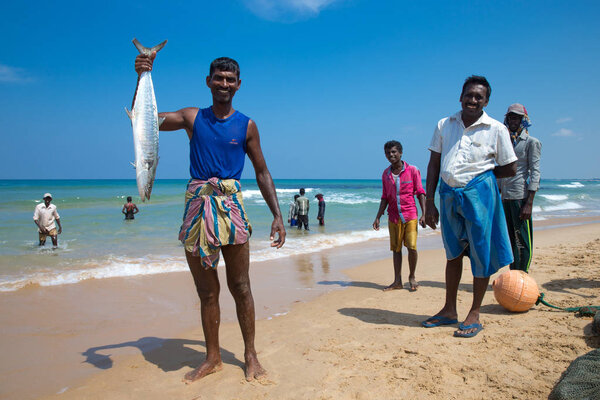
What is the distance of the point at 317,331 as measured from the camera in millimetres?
3711

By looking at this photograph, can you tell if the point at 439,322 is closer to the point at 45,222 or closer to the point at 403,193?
the point at 403,193

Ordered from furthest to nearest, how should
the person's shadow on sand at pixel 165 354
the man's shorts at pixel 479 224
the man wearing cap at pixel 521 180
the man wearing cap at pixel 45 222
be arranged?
the man wearing cap at pixel 45 222 < the man wearing cap at pixel 521 180 < the man's shorts at pixel 479 224 < the person's shadow on sand at pixel 165 354

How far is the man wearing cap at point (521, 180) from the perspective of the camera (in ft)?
14.9

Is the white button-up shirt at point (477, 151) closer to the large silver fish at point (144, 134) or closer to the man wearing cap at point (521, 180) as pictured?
the man wearing cap at point (521, 180)

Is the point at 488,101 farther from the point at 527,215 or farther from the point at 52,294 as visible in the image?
the point at 52,294

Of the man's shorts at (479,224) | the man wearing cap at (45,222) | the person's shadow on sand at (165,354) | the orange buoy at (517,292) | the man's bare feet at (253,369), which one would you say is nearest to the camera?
the man's bare feet at (253,369)

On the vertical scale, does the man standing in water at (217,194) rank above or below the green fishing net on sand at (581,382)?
above

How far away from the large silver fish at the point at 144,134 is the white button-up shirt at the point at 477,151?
93.2 inches

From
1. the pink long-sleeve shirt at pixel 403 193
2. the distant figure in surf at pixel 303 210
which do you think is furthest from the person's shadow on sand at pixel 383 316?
the distant figure in surf at pixel 303 210

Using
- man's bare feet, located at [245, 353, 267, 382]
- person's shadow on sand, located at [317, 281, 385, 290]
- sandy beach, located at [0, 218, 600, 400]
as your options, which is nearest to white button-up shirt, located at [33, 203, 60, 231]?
sandy beach, located at [0, 218, 600, 400]

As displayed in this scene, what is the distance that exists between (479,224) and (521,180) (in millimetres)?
1783

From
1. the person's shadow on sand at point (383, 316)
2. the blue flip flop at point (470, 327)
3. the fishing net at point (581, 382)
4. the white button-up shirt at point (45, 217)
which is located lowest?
the person's shadow on sand at point (383, 316)

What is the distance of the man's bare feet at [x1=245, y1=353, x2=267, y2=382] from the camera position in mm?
2781

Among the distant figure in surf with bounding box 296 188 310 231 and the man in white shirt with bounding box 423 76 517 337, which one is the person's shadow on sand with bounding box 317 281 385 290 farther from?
the distant figure in surf with bounding box 296 188 310 231
